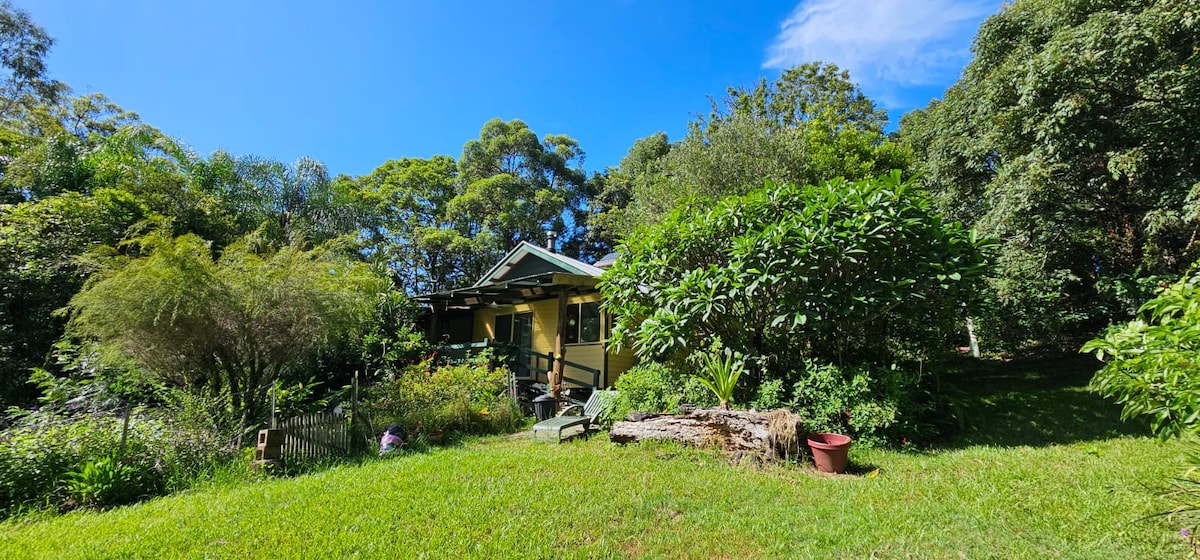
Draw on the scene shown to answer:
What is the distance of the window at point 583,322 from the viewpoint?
39.9 ft

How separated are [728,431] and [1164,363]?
3955mm

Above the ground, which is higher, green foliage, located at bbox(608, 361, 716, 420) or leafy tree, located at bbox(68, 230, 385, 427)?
leafy tree, located at bbox(68, 230, 385, 427)

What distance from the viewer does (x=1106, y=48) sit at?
27.8 ft

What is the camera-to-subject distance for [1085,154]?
9477 millimetres

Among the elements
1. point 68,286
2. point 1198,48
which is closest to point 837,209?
point 1198,48

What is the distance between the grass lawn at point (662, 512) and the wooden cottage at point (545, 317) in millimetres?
5328

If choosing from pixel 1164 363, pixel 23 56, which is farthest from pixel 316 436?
pixel 23 56

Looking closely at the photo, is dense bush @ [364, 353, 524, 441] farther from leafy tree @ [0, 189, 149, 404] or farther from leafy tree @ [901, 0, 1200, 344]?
leafy tree @ [901, 0, 1200, 344]

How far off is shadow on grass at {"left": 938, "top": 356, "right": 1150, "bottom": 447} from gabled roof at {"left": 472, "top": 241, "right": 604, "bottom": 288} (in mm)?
7532

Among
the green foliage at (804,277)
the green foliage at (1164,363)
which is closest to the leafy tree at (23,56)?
the green foliage at (804,277)

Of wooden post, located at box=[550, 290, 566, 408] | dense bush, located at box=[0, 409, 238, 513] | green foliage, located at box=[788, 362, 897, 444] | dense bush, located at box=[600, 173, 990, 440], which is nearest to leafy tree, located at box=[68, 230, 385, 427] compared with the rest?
dense bush, located at box=[0, 409, 238, 513]

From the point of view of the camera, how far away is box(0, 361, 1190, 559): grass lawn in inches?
124

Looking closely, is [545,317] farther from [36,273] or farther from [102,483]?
[36,273]

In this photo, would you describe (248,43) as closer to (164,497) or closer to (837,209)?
(164,497)
